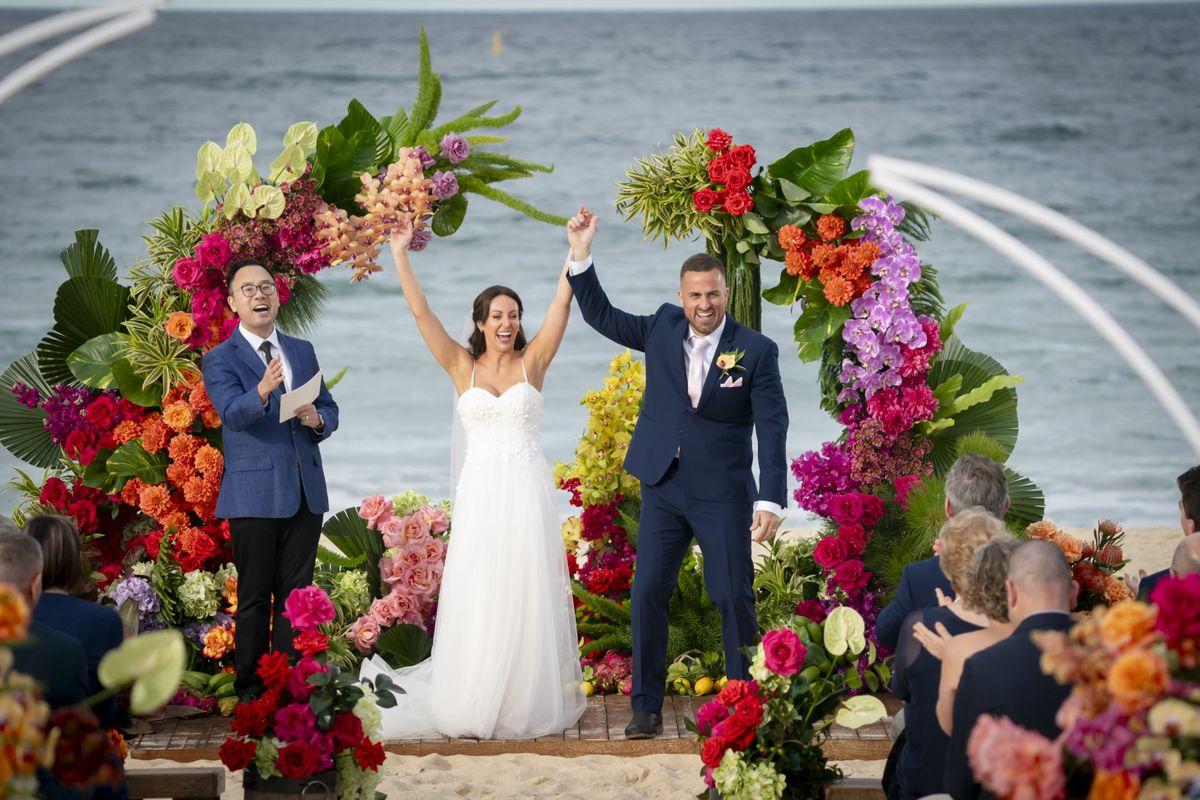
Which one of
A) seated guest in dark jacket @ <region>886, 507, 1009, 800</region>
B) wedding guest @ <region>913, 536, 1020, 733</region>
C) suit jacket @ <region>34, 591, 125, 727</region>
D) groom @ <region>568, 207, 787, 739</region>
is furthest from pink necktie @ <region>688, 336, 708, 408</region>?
suit jacket @ <region>34, 591, 125, 727</region>

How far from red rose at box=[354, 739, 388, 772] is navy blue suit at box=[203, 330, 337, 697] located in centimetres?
155

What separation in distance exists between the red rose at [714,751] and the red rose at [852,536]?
2147 millimetres

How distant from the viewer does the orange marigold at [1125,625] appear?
2.82 meters

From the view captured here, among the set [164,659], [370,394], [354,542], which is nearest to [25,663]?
[164,659]

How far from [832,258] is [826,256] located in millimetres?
29

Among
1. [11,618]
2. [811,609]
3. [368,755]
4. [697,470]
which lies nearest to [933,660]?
[368,755]

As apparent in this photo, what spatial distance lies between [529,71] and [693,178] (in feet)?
92.1

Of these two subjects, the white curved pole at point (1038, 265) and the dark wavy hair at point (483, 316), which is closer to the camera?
the white curved pole at point (1038, 265)

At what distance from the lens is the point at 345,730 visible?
513 cm

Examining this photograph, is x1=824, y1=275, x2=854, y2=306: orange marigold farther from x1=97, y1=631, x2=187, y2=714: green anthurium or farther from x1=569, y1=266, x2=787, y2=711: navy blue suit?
x1=97, y1=631, x2=187, y2=714: green anthurium

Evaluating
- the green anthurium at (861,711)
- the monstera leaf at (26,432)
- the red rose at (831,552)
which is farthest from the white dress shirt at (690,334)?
the monstera leaf at (26,432)

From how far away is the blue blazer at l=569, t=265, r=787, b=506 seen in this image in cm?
647

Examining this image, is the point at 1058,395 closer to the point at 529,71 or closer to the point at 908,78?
the point at 908,78

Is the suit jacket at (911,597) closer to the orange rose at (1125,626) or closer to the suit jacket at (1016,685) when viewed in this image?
the suit jacket at (1016,685)
